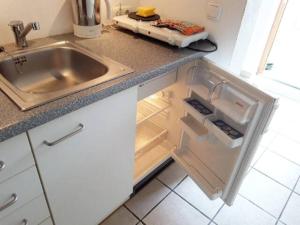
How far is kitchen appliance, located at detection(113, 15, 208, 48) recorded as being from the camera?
1.24 meters

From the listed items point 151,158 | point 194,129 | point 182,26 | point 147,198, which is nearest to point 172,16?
point 182,26

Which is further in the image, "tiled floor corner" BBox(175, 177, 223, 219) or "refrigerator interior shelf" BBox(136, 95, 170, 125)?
"refrigerator interior shelf" BBox(136, 95, 170, 125)

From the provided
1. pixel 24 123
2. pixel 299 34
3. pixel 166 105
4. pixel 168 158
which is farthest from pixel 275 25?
pixel 24 123

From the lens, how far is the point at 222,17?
4.31 ft

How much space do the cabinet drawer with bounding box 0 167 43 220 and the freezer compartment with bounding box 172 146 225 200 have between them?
92 centimetres

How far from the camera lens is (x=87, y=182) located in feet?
3.50

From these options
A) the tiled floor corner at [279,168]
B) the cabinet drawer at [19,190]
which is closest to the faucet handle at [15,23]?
the cabinet drawer at [19,190]

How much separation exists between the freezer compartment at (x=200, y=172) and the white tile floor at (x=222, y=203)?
215 mm

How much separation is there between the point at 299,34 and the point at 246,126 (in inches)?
107

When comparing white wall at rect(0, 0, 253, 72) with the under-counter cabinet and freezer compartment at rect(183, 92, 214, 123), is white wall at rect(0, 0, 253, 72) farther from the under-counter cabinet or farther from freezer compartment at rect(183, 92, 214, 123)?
the under-counter cabinet

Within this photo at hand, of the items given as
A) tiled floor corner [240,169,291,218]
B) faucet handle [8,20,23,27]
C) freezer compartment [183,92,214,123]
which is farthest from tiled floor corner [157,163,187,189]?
faucet handle [8,20,23,27]

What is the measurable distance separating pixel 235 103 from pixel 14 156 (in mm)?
925

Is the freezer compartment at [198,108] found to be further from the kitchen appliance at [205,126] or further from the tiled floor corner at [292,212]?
the tiled floor corner at [292,212]

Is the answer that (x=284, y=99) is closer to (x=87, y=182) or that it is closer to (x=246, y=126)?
(x=246, y=126)
